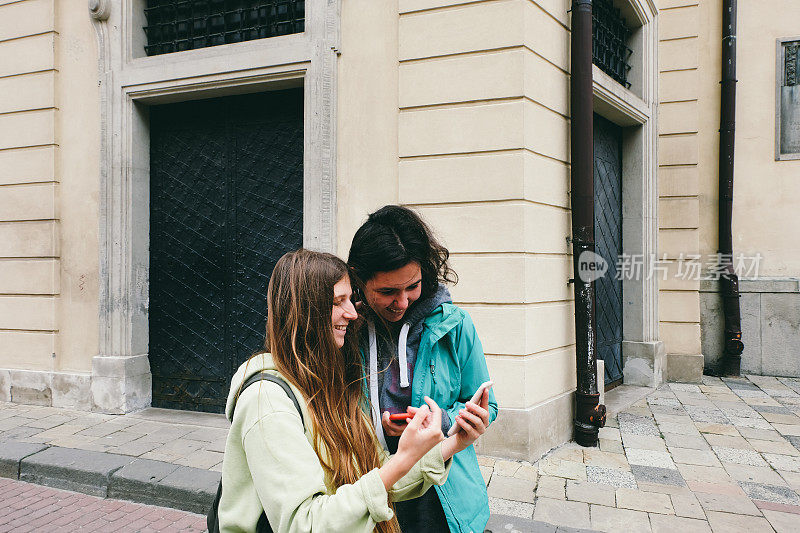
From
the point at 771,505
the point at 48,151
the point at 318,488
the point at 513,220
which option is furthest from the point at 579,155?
the point at 48,151

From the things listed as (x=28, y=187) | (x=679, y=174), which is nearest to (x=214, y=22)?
(x=28, y=187)

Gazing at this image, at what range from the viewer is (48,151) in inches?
250

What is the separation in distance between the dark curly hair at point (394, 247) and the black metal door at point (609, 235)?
5.14m

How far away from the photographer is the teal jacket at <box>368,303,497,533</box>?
6.11 feet

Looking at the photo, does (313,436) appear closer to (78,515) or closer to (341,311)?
(341,311)

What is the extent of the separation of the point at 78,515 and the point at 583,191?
4.93 m

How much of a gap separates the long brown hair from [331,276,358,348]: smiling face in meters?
0.03

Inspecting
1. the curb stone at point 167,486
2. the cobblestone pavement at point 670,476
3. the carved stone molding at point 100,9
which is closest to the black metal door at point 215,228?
the carved stone molding at point 100,9

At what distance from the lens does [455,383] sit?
2.01 meters

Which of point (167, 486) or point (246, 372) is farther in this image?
point (167, 486)

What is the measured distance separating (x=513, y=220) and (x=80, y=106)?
5.24 metres

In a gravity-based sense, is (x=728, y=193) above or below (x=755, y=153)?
below

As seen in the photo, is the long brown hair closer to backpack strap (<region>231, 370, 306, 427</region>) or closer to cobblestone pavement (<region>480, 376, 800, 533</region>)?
backpack strap (<region>231, 370, 306, 427</region>)

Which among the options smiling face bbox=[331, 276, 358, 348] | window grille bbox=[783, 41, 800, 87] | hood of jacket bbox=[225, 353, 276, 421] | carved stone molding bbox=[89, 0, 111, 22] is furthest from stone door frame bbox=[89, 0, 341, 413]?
window grille bbox=[783, 41, 800, 87]
